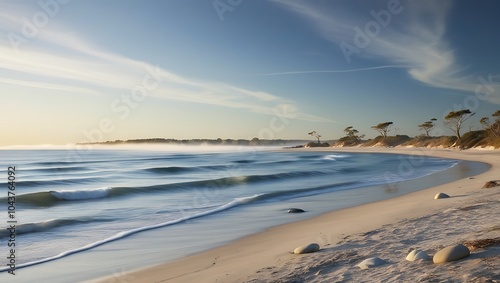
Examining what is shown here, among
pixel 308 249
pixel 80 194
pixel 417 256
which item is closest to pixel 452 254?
pixel 417 256

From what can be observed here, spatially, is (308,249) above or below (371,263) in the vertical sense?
above

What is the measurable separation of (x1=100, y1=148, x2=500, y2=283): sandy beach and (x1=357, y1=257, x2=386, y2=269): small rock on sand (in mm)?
73

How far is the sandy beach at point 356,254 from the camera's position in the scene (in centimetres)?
439

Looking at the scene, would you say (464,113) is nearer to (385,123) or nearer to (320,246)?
(385,123)

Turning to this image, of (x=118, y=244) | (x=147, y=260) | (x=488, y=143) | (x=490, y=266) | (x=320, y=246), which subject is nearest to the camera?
(x=490, y=266)

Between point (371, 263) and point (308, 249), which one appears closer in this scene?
point (371, 263)

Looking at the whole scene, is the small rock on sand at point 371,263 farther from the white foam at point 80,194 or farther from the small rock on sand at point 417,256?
the white foam at point 80,194

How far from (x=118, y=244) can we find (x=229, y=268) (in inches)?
144

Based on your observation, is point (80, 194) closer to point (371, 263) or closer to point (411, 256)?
point (371, 263)

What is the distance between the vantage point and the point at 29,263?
7.04 m

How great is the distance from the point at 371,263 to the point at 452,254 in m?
0.94

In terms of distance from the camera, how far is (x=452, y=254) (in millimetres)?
4504

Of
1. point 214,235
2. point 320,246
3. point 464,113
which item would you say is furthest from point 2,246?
point 464,113

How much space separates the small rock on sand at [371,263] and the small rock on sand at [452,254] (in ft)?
2.10
